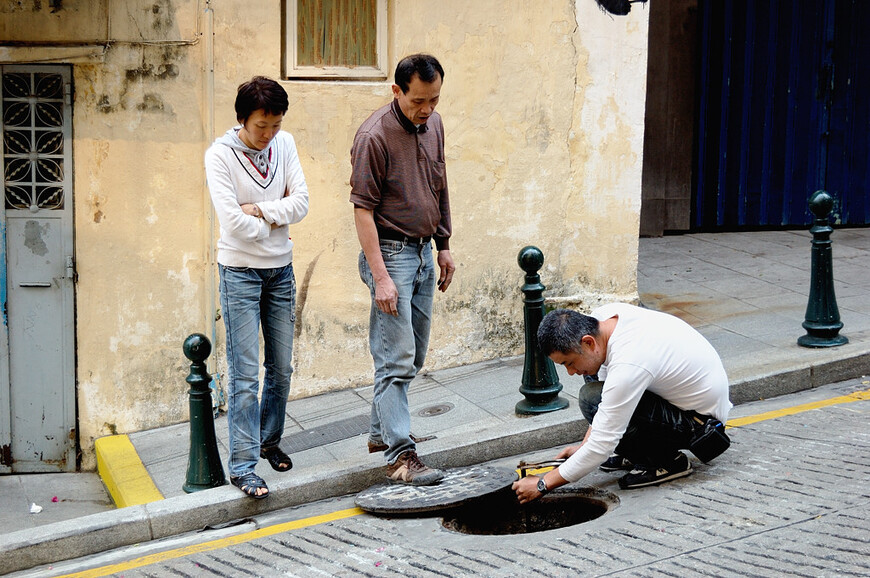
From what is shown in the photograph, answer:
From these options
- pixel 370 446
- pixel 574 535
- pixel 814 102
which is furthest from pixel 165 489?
pixel 814 102

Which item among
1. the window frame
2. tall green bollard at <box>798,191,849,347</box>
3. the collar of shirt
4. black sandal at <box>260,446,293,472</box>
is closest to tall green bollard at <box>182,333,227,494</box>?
black sandal at <box>260,446,293,472</box>

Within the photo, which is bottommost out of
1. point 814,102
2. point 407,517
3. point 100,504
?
point 100,504

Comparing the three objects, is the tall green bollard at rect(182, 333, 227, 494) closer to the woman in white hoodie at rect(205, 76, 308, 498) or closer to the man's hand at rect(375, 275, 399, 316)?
the woman in white hoodie at rect(205, 76, 308, 498)

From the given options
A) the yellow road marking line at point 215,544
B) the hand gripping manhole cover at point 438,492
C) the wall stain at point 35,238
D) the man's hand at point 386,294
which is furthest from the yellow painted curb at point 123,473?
the man's hand at point 386,294

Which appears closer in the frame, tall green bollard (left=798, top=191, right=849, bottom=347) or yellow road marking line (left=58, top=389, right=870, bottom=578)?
yellow road marking line (left=58, top=389, right=870, bottom=578)

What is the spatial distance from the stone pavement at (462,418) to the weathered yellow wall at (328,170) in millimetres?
396

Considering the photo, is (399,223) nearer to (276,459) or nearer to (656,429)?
(276,459)

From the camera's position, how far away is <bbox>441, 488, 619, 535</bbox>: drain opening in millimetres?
A: 4848

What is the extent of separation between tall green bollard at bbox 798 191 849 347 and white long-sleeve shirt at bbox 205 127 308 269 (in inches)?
145

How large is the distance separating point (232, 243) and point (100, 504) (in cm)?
249

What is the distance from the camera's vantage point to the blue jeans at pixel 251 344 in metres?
4.86

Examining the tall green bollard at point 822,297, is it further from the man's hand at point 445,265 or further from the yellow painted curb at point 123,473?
the yellow painted curb at point 123,473

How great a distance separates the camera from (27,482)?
269 inches

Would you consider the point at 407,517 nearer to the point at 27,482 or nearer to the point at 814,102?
the point at 27,482
